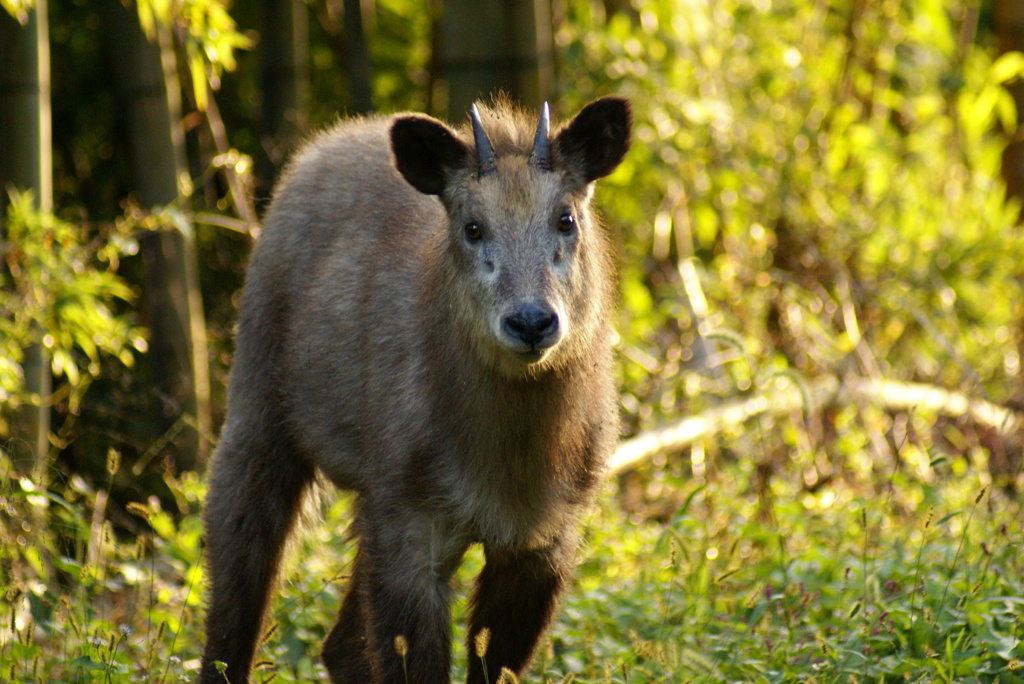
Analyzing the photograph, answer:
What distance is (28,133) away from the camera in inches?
199

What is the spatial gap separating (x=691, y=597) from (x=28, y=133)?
333cm

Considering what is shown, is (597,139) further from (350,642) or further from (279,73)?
(279,73)

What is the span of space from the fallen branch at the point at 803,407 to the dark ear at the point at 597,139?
1975 millimetres

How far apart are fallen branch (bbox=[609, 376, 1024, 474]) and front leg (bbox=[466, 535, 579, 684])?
1674 mm

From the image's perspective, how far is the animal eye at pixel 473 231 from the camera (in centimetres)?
369

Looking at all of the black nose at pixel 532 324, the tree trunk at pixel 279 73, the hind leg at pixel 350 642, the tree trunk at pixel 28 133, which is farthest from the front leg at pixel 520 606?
the tree trunk at pixel 279 73

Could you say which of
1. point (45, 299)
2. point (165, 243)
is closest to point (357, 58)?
point (165, 243)

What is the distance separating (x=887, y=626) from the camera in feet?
12.5

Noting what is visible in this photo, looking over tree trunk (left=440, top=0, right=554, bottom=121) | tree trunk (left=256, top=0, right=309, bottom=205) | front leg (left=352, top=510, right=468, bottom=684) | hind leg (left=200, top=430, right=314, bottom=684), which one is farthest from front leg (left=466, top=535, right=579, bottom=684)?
tree trunk (left=256, top=0, right=309, bottom=205)

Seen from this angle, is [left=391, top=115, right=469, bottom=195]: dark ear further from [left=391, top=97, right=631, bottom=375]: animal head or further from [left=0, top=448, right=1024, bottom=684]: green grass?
[left=0, top=448, right=1024, bottom=684]: green grass

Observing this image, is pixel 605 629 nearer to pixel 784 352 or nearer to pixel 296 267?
pixel 296 267

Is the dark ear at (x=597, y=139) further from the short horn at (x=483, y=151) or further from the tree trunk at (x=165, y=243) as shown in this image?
the tree trunk at (x=165, y=243)

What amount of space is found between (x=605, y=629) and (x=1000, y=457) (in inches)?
99.6

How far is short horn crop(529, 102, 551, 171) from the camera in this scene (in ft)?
12.4
